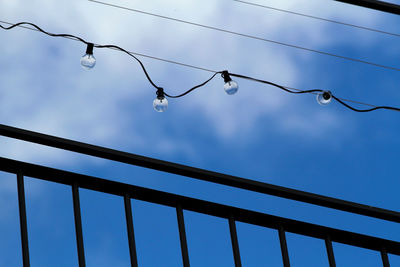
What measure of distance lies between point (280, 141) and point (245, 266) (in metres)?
32.7

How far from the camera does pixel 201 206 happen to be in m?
2.37

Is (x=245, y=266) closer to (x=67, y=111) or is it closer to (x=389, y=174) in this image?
(x=67, y=111)

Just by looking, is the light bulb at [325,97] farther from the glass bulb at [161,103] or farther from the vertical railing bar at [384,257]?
the vertical railing bar at [384,257]

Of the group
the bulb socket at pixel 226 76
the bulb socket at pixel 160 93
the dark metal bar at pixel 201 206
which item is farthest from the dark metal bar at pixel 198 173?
the bulb socket at pixel 226 76

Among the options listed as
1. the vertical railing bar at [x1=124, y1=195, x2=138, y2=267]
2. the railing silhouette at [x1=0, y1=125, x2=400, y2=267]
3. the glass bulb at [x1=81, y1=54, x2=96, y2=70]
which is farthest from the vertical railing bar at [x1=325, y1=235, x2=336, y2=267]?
the glass bulb at [x1=81, y1=54, x2=96, y2=70]

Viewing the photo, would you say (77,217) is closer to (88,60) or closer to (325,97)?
(88,60)

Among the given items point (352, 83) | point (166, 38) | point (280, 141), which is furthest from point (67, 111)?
point (352, 83)

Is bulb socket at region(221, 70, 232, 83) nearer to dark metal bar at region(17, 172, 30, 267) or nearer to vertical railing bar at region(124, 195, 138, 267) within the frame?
vertical railing bar at region(124, 195, 138, 267)

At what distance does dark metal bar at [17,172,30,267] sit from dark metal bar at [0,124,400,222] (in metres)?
0.15

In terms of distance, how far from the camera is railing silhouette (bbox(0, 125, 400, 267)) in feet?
7.27

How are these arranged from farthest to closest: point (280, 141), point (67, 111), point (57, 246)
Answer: point (280, 141)
point (67, 111)
point (57, 246)

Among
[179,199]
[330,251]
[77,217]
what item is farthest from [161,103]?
[330,251]

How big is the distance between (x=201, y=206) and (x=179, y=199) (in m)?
0.07

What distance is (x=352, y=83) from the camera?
39438mm
